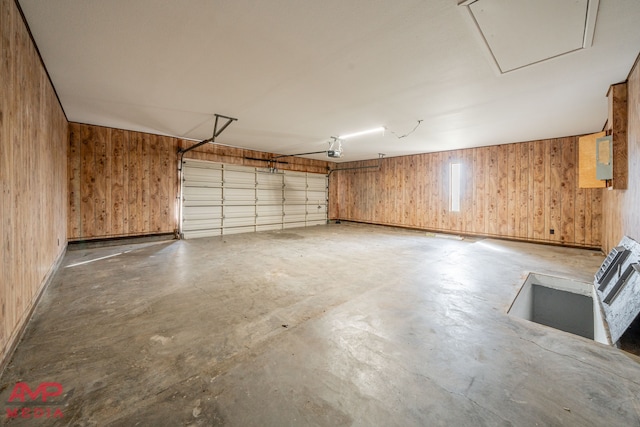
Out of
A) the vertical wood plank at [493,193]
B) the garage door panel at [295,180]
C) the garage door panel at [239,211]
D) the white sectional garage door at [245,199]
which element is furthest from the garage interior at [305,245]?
the garage door panel at [295,180]

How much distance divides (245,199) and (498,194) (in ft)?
25.2

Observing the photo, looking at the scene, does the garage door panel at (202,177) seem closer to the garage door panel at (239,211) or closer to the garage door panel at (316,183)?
the garage door panel at (239,211)

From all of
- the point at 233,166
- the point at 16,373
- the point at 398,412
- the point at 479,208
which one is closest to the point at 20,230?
the point at 16,373

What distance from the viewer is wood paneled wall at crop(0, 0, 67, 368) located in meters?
1.83

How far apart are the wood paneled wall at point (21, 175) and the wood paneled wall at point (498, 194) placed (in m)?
9.06

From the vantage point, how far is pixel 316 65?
2.96 metres

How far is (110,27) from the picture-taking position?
92.8 inches

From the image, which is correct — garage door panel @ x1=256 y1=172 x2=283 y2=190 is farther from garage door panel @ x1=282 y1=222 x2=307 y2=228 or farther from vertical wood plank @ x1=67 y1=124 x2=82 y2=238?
vertical wood plank @ x1=67 y1=124 x2=82 y2=238

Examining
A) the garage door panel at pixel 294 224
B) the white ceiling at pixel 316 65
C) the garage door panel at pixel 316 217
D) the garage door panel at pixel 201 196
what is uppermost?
the white ceiling at pixel 316 65

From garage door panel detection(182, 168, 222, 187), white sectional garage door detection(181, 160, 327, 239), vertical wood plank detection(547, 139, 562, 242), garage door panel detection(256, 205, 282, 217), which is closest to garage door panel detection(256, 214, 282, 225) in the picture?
white sectional garage door detection(181, 160, 327, 239)

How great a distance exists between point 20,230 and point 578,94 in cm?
685

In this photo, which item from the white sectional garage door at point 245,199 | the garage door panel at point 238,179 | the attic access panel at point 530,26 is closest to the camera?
the attic access panel at point 530,26

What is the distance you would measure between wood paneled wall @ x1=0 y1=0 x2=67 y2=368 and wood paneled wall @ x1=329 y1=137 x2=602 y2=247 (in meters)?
9.06

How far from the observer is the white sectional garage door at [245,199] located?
7328mm
